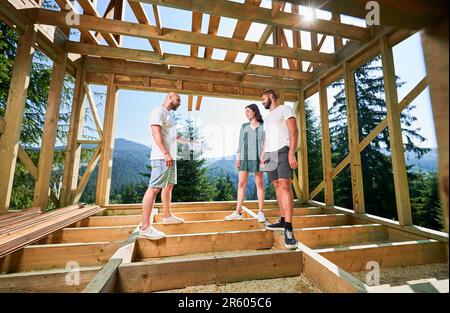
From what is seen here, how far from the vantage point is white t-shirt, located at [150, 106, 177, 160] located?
2.26m

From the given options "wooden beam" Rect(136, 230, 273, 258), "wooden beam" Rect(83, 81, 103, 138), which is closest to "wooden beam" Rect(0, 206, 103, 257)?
"wooden beam" Rect(136, 230, 273, 258)

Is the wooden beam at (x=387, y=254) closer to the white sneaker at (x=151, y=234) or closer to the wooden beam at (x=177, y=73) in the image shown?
the white sneaker at (x=151, y=234)

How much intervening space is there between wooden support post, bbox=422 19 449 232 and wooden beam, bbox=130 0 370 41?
270 centimetres

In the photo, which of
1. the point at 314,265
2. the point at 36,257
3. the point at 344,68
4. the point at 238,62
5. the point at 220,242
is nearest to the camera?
the point at 314,265

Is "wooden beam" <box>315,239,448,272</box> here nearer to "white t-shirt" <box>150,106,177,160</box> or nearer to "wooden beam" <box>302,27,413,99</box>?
"white t-shirt" <box>150,106,177,160</box>

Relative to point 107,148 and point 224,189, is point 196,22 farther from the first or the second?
point 224,189

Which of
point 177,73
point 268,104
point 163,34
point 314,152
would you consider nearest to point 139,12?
point 163,34

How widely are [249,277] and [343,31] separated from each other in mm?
3652

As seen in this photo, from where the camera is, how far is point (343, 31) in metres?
3.03

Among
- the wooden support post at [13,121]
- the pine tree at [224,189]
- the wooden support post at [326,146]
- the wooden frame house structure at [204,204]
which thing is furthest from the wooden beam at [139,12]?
the pine tree at [224,189]

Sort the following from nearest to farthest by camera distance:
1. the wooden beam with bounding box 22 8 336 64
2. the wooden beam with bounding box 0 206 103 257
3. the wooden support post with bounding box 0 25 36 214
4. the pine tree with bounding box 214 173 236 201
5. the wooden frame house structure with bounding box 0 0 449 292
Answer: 1. the wooden frame house structure with bounding box 0 0 449 292
2. the wooden beam with bounding box 0 206 103 257
3. the wooden support post with bounding box 0 25 36 214
4. the wooden beam with bounding box 22 8 336 64
5. the pine tree with bounding box 214 173 236 201

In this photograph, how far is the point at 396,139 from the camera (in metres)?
2.72

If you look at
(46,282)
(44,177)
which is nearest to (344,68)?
(46,282)
